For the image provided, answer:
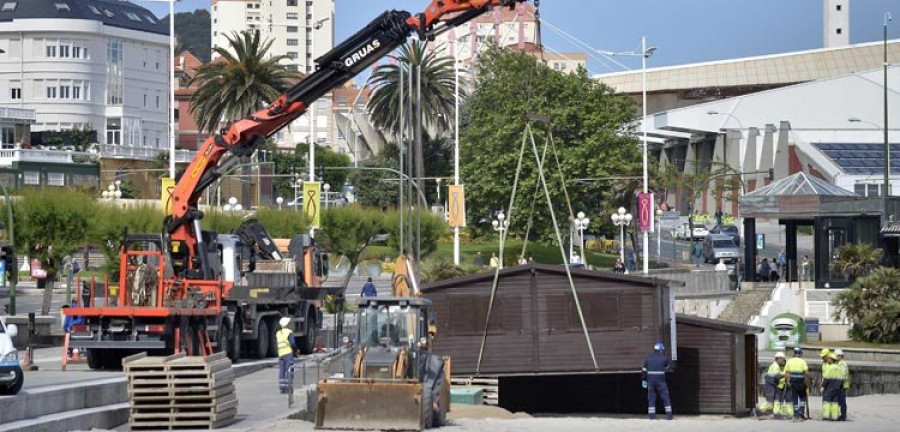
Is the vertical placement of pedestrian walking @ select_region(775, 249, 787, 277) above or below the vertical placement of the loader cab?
above

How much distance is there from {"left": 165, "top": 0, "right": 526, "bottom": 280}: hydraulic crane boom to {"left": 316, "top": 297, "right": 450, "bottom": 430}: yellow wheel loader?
990 cm

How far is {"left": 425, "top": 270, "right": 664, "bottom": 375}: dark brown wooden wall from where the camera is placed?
37.0 m

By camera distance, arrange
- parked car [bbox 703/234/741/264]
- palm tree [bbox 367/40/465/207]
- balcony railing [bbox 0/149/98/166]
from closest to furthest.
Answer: parked car [bbox 703/234/741/264], palm tree [bbox 367/40/465/207], balcony railing [bbox 0/149/98/166]

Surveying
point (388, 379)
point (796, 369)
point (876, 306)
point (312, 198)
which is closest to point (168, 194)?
point (388, 379)

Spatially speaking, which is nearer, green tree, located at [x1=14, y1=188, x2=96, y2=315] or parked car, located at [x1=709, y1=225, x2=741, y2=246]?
green tree, located at [x1=14, y1=188, x2=96, y2=315]

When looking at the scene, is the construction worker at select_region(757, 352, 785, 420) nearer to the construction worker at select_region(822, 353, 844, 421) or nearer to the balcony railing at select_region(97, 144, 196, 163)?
the construction worker at select_region(822, 353, 844, 421)

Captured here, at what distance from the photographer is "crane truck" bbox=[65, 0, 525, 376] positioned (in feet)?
113

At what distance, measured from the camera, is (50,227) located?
169 ft

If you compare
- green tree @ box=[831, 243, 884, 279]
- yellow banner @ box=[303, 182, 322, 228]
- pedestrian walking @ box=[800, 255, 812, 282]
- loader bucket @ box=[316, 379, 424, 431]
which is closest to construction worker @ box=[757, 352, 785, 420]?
loader bucket @ box=[316, 379, 424, 431]

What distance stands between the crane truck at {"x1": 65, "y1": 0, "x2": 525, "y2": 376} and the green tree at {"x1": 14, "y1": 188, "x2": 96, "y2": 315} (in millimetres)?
10516

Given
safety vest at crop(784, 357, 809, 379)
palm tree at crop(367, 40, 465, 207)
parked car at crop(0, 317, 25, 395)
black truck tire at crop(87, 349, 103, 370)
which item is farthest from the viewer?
palm tree at crop(367, 40, 465, 207)

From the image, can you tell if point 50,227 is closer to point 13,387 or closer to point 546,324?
point 546,324

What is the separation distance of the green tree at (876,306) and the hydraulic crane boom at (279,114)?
20.6 meters

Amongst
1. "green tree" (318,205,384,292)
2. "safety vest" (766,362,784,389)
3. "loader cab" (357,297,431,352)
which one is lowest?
"safety vest" (766,362,784,389)
